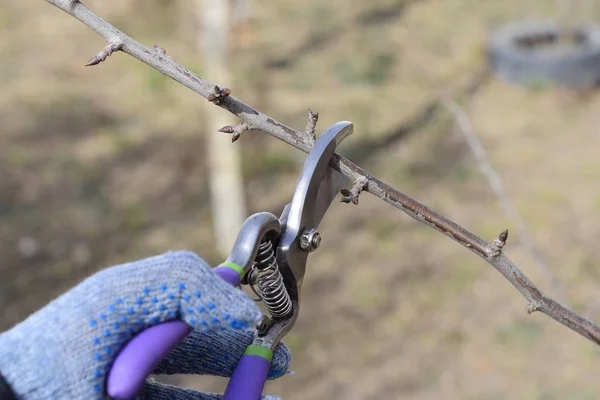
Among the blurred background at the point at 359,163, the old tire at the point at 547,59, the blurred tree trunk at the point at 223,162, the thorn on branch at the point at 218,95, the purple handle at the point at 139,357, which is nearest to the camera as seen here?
the purple handle at the point at 139,357

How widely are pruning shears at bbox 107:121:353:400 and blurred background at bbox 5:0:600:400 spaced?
229 cm

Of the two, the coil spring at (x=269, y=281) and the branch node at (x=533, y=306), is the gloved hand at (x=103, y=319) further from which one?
the branch node at (x=533, y=306)

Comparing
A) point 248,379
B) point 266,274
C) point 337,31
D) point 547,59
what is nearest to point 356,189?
point 266,274

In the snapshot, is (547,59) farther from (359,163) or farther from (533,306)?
(533,306)

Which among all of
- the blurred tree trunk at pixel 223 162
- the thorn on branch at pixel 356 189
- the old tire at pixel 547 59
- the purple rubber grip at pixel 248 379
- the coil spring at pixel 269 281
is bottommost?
the purple rubber grip at pixel 248 379

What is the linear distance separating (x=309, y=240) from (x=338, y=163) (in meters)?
0.12

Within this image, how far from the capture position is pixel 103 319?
2.07 ft

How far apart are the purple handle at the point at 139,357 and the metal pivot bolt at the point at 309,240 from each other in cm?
31

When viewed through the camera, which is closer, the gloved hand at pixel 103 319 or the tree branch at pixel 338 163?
the gloved hand at pixel 103 319

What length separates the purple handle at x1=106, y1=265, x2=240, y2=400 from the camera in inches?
24.4

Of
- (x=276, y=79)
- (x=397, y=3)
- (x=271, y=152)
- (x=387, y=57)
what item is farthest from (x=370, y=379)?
(x=397, y=3)

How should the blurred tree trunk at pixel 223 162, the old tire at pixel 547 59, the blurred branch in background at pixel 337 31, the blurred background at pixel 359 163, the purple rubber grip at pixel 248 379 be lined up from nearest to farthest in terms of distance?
the purple rubber grip at pixel 248 379
the blurred background at pixel 359 163
the blurred tree trunk at pixel 223 162
the old tire at pixel 547 59
the blurred branch in background at pixel 337 31

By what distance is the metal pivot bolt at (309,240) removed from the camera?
0.94 meters

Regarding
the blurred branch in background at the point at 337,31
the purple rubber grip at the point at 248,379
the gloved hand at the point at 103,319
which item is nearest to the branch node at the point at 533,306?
the purple rubber grip at the point at 248,379
